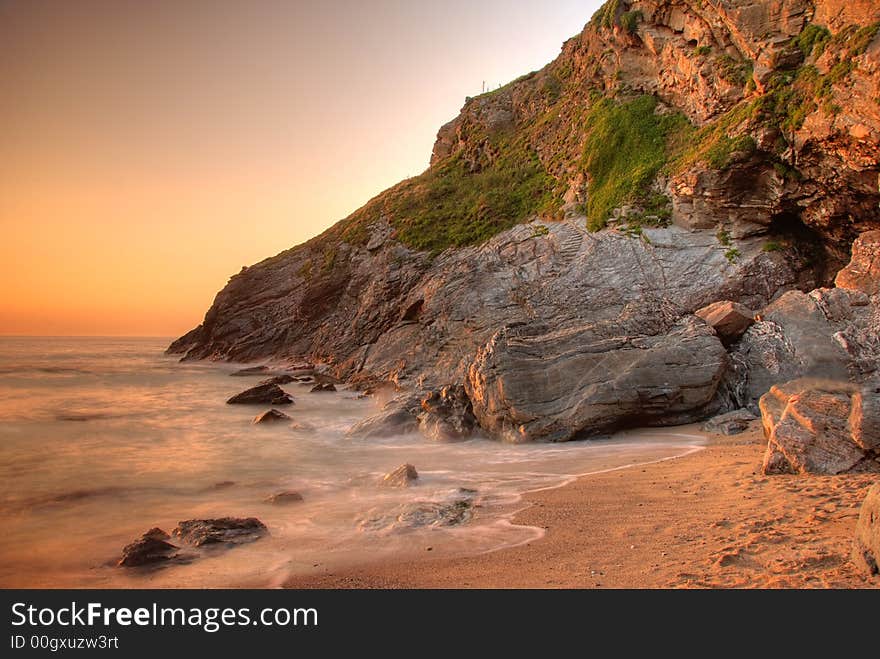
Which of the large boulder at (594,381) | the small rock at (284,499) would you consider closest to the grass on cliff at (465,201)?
the large boulder at (594,381)

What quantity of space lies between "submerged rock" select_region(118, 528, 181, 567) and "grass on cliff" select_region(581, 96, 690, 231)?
19.6m

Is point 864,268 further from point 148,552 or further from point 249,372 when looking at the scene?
point 249,372

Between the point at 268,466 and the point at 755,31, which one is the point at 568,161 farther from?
the point at 268,466

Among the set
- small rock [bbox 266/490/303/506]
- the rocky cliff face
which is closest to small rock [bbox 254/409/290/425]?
the rocky cliff face

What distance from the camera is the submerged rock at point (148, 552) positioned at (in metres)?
5.98

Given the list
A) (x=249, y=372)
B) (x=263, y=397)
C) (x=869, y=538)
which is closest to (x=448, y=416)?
(x=263, y=397)

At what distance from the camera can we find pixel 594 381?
1215 centimetres

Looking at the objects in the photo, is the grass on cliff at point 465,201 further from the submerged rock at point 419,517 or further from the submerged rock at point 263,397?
the submerged rock at point 419,517

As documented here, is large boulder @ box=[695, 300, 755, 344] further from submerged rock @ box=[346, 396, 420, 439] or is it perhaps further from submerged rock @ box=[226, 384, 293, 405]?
submerged rock @ box=[226, 384, 293, 405]

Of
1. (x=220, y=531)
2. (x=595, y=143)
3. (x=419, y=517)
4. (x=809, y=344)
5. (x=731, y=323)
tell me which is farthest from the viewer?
(x=595, y=143)

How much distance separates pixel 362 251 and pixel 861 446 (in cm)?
2878

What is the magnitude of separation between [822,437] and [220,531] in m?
7.34

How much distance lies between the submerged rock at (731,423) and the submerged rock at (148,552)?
9.24 m
